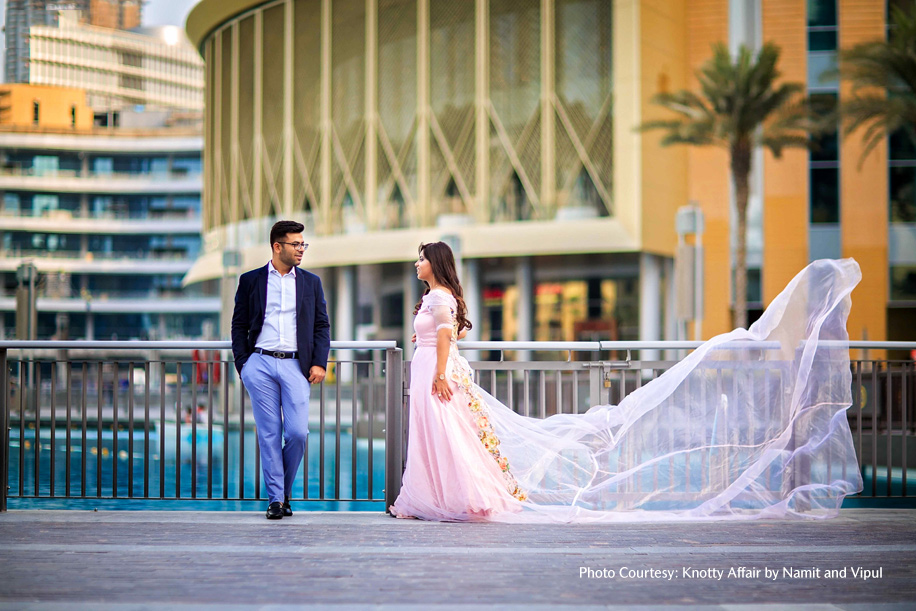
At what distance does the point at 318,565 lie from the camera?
5.09 meters

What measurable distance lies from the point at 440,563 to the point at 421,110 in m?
29.1

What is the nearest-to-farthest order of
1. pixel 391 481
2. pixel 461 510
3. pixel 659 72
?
pixel 461 510
pixel 391 481
pixel 659 72

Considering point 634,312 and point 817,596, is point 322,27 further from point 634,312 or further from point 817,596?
point 817,596

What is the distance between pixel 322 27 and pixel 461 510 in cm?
3136

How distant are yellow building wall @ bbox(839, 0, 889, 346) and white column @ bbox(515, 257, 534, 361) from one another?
10.9 metres

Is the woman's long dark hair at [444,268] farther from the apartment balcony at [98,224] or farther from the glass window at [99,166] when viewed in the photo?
the glass window at [99,166]

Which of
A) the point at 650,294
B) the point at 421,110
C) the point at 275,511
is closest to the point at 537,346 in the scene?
the point at 275,511

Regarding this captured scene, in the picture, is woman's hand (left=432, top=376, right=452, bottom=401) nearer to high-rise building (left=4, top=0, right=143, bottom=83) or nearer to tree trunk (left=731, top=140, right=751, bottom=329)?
tree trunk (left=731, top=140, right=751, bottom=329)

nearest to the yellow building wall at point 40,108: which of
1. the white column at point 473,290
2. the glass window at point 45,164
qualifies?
the glass window at point 45,164

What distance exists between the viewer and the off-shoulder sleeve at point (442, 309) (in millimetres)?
6777

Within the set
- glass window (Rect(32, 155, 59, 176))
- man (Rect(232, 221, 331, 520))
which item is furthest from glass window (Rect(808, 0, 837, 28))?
glass window (Rect(32, 155, 59, 176))

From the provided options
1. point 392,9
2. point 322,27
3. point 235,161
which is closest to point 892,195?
point 392,9

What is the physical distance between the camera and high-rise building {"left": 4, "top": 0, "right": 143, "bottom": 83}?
5362 cm

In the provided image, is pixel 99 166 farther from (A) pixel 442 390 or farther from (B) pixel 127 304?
(A) pixel 442 390
